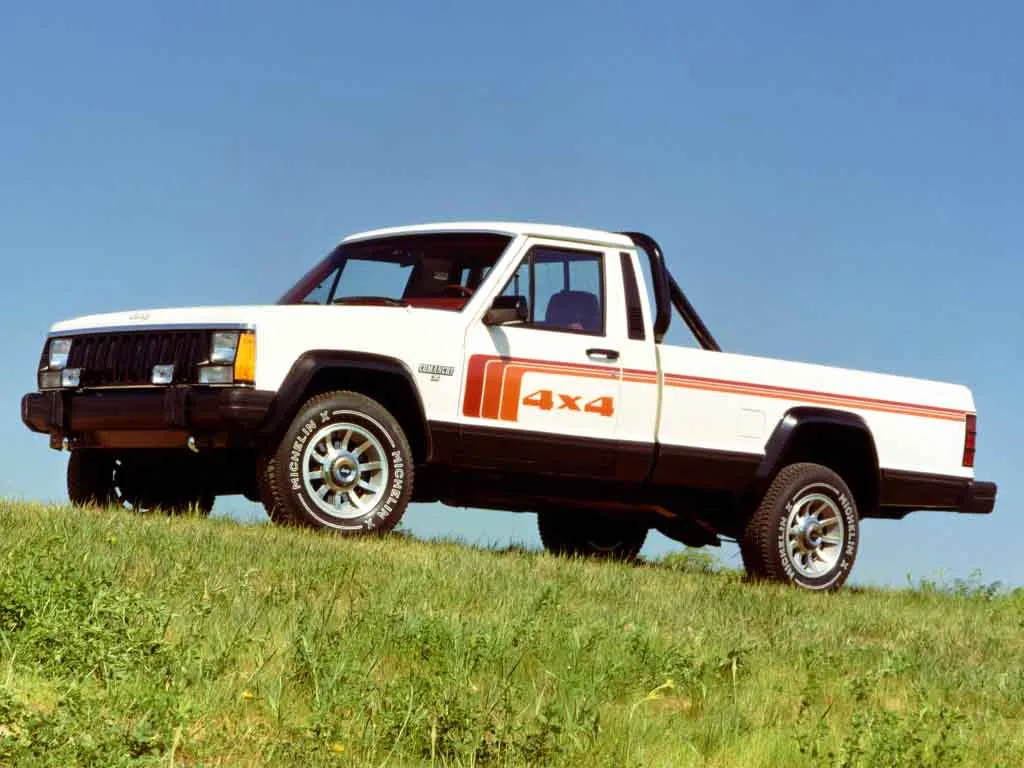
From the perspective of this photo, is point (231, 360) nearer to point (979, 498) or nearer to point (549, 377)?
point (549, 377)

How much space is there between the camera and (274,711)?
578 cm

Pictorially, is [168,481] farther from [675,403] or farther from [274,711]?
[274,711]

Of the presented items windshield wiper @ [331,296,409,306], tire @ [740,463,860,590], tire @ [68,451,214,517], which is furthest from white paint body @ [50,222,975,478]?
tire @ [68,451,214,517]

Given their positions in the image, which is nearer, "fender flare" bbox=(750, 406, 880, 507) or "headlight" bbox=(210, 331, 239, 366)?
"headlight" bbox=(210, 331, 239, 366)

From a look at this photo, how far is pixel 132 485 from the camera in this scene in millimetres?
12109

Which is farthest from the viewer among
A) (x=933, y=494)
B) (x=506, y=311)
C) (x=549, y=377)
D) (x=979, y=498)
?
(x=979, y=498)

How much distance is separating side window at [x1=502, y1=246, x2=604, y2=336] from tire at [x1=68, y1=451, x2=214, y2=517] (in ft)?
9.70

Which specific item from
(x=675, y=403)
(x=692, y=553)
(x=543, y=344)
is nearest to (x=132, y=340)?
(x=543, y=344)

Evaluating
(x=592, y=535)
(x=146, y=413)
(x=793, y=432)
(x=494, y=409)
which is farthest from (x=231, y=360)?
(x=592, y=535)

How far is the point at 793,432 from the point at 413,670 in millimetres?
6233

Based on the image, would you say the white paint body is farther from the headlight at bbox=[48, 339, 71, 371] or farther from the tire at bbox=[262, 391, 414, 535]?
the tire at bbox=[262, 391, 414, 535]

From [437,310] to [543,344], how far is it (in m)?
0.76

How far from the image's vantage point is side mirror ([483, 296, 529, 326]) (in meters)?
10.7

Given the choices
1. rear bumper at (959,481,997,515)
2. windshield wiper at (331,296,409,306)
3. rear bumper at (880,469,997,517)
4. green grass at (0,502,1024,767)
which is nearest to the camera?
green grass at (0,502,1024,767)
